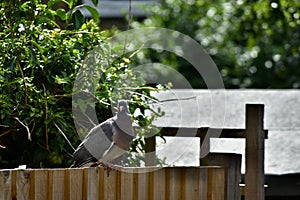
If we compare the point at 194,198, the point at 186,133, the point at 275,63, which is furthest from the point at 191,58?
the point at 194,198

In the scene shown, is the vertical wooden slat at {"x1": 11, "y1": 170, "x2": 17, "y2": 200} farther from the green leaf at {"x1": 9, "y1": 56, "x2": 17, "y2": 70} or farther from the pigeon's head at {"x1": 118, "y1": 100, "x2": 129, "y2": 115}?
the green leaf at {"x1": 9, "y1": 56, "x2": 17, "y2": 70}

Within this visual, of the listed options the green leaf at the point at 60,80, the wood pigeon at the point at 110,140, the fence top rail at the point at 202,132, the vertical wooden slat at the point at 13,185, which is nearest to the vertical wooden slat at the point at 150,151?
the fence top rail at the point at 202,132

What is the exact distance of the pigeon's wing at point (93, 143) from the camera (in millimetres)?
4590

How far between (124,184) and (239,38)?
13662 mm

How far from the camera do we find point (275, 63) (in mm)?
16016

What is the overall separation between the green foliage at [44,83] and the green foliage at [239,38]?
955 cm

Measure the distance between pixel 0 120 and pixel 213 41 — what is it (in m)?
12.7

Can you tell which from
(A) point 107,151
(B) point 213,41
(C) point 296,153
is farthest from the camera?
(B) point 213,41

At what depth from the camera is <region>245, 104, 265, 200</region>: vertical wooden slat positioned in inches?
175

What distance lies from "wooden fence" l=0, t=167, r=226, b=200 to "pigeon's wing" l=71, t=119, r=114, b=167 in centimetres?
53

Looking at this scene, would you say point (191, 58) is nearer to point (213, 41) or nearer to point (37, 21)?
point (213, 41)

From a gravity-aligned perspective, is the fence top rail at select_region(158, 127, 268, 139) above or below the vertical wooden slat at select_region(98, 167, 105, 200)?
above

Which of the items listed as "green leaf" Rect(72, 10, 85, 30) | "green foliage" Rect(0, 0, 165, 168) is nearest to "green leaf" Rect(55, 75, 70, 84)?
"green foliage" Rect(0, 0, 165, 168)

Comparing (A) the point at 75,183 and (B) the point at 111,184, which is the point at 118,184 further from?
(A) the point at 75,183
